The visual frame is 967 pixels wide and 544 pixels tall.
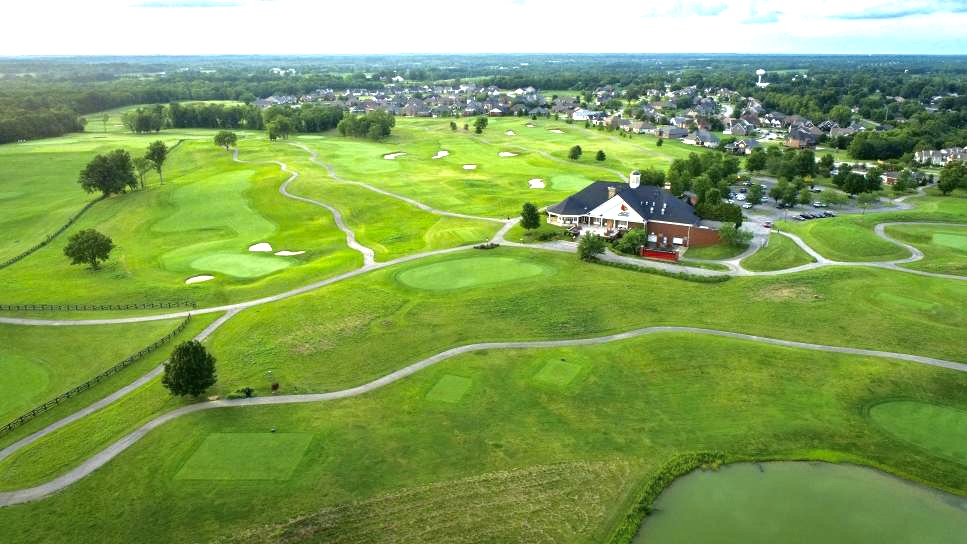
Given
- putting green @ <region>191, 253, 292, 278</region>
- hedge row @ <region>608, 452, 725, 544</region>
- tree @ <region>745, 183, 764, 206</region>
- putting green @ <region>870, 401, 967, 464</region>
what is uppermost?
tree @ <region>745, 183, 764, 206</region>

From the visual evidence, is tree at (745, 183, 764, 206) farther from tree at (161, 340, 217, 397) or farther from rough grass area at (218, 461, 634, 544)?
tree at (161, 340, 217, 397)

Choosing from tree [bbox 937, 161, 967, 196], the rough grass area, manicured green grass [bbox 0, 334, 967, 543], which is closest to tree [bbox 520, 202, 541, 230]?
manicured green grass [bbox 0, 334, 967, 543]

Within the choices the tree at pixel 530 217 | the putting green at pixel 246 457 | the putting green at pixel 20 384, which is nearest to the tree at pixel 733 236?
the tree at pixel 530 217

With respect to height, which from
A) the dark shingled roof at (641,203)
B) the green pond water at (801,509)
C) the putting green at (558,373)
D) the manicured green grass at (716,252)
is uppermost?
the dark shingled roof at (641,203)

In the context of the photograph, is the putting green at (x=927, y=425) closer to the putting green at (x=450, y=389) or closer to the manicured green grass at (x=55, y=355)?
the putting green at (x=450, y=389)

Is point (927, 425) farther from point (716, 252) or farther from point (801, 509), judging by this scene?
point (716, 252)

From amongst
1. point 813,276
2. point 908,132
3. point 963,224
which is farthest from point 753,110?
point 813,276

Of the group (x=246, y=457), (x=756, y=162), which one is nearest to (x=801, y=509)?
(x=246, y=457)
